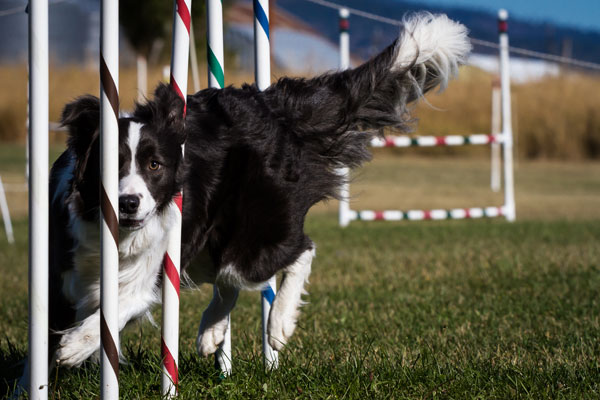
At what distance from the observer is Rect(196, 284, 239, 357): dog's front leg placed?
11.7 feet

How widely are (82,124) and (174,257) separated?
68cm

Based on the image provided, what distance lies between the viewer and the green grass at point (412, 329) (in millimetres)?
3123

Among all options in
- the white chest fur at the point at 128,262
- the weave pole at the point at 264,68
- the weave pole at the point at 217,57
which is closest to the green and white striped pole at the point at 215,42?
the weave pole at the point at 217,57

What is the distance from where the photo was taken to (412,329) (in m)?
4.40

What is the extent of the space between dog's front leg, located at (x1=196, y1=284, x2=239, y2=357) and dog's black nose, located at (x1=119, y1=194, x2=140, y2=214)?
0.92 metres

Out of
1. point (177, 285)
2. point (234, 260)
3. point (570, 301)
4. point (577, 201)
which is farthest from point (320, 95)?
point (577, 201)

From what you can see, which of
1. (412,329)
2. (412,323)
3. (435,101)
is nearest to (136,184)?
(412,329)

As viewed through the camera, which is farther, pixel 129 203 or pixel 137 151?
pixel 137 151

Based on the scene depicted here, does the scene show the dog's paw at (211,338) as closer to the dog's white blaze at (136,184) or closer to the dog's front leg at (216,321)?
the dog's front leg at (216,321)

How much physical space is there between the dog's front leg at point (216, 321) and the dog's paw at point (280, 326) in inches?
9.0

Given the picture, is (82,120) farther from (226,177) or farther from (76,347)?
(76,347)

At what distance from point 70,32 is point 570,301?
35472mm

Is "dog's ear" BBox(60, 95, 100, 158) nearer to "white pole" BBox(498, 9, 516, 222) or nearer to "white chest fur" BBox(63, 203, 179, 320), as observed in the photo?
"white chest fur" BBox(63, 203, 179, 320)

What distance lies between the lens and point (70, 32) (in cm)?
3694
